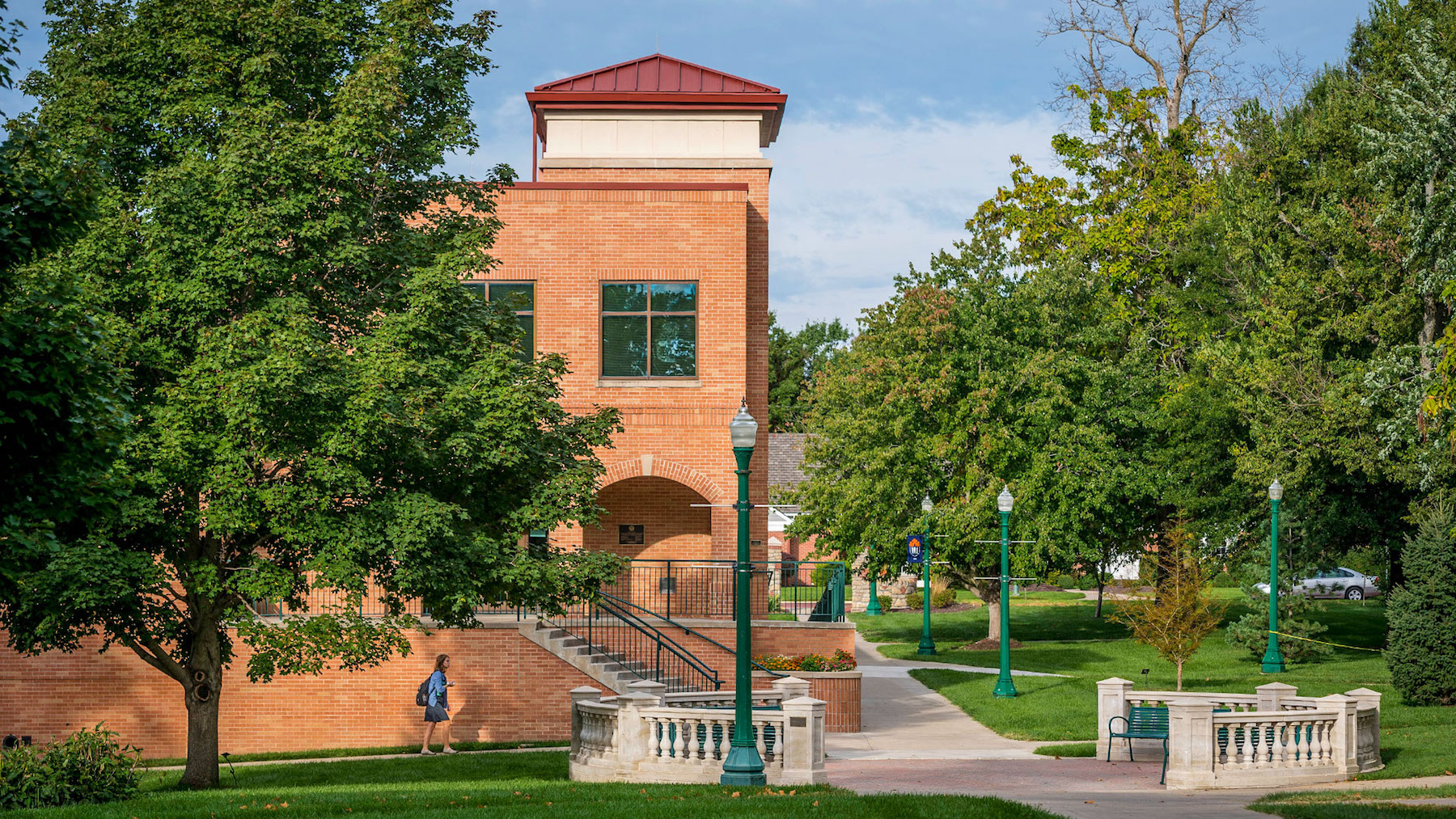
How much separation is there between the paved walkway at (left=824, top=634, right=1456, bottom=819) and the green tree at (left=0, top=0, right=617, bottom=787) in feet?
15.3

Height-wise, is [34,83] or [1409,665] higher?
[34,83]

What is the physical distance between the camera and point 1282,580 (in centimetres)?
3005

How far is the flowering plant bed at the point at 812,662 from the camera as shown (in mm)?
21703

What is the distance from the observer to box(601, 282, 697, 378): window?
2548 centimetres

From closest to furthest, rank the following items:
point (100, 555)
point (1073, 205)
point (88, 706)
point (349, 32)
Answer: point (100, 555), point (349, 32), point (88, 706), point (1073, 205)

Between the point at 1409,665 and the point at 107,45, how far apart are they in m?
21.4

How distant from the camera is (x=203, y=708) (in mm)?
16281

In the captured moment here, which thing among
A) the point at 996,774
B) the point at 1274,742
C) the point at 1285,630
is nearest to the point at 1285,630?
the point at 1285,630

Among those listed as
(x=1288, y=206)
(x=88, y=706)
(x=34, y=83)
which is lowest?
(x=88, y=706)

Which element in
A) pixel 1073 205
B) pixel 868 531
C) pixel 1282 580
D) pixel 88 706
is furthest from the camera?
pixel 1073 205

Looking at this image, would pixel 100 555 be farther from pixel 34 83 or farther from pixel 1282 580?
pixel 1282 580

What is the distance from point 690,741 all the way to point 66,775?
270 inches

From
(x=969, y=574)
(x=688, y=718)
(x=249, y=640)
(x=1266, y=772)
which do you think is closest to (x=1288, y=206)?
(x=969, y=574)

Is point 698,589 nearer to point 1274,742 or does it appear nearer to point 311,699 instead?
point 311,699
